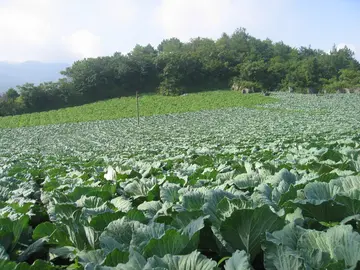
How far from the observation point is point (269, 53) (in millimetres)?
122000

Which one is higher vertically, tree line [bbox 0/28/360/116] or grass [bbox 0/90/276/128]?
tree line [bbox 0/28/360/116]

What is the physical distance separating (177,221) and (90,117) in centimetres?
5339

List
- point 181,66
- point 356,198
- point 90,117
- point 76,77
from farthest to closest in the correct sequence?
point 181,66, point 76,77, point 90,117, point 356,198

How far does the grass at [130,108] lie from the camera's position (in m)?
52.9

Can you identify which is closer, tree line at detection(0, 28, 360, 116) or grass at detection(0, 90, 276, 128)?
grass at detection(0, 90, 276, 128)

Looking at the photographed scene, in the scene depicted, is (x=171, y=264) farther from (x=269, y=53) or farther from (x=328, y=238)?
(x=269, y=53)

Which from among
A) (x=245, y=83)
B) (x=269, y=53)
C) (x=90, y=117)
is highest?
(x=269, y=53)

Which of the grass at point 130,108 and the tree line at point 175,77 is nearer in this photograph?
the grass at point 130,108

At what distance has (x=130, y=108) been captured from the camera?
59.5 meters

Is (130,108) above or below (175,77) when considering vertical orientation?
below

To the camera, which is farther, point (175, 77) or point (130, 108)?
point (175, 77)

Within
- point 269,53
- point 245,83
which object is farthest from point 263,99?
point 269,53

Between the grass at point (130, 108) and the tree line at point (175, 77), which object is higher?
the tree line at point (175, 77)

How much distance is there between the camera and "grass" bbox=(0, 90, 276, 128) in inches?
2083
